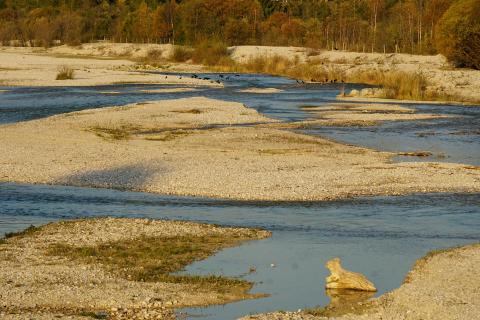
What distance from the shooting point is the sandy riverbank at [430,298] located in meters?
12.9

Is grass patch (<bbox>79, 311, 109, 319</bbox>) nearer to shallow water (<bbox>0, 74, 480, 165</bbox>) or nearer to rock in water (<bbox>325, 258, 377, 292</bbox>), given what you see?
rock in water (<bbox>325, 258, 377, 292</bbox>)

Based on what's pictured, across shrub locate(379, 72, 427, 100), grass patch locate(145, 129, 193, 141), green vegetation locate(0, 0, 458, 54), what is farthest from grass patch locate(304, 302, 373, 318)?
green vegetation locate(0, 0, 458, 54)

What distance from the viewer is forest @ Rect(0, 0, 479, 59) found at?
99075mm

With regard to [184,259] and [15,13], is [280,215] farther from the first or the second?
[15,13]

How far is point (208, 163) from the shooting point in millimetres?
27453

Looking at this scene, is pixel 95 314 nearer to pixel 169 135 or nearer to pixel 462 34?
pixel 169 135

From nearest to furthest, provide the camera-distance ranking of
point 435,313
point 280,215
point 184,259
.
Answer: point 435,313, point 184,259, point 280,215

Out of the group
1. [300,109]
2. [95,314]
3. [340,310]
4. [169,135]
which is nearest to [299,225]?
[340,310]

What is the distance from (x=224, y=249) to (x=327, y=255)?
1.92 metres

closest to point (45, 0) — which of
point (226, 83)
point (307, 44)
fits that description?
point (307, 44)

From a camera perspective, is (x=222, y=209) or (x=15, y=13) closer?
(x=222, y=209)

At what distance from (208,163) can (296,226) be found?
27.4 ft

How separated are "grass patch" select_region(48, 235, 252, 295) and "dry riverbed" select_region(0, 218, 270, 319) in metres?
0.02

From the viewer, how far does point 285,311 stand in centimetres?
1315
